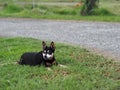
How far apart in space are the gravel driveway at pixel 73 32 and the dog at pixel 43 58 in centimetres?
206

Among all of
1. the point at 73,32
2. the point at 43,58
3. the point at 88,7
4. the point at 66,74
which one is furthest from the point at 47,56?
the point at 88,7

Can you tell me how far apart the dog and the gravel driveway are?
6.77ft

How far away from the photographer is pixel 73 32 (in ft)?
55.2

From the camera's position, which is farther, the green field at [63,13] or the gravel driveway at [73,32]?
the green field at [63,13]

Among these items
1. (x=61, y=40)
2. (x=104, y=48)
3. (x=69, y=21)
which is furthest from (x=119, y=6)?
(x=104, y=48)

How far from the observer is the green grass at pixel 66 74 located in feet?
24.8

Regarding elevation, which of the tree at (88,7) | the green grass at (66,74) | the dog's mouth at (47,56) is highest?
the dog's mouth at (47,56)

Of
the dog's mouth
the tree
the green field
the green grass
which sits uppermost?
the dog's mouth

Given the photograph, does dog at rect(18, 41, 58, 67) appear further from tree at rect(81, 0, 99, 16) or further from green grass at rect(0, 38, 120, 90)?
tree at rect(81, 0, 99, 16)

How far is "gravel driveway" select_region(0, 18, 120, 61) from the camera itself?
12.9m

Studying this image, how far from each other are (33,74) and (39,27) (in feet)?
34.9

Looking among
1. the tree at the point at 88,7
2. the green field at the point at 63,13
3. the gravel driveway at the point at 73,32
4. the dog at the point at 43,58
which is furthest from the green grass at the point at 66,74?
the tree at the point at 88,7

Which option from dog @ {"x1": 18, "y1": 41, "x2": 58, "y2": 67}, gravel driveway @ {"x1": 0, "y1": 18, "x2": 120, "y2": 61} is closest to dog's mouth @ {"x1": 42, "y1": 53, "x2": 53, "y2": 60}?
dog @ {"x1": 18, "y1": 41, "x2": 58, "y2": 67}

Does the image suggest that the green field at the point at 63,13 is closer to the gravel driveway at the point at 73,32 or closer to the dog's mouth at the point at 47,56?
the gravel driveway at the point at 73,32
